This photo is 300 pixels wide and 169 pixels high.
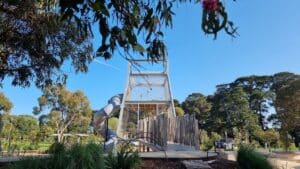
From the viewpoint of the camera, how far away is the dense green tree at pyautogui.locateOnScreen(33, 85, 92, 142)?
1004 inches

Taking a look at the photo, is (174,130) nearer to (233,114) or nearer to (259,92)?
(233,114)

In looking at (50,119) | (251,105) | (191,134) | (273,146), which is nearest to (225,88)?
(251,105)

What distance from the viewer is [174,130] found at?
30.5ft

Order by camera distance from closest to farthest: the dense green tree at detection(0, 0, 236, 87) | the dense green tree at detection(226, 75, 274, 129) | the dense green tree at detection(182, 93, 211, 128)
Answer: the dense green tree at detection(0, 0, 236, 87)
the dense green tree at detection(182, 93, 211, 128)
the dense green tree at detection(226, 75, 274, 129)

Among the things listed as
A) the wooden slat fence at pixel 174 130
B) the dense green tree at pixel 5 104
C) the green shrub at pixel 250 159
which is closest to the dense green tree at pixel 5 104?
the dense green tree at pixel 5 104

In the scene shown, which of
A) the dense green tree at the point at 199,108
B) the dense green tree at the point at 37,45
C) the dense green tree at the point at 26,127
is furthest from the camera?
the dense green tree at the point at 199,108

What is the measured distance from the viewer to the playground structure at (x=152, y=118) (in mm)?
8984

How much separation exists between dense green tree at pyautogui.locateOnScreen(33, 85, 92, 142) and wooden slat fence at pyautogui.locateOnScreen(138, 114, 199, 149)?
58.2 ft

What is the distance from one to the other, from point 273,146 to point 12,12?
25431 millimetres

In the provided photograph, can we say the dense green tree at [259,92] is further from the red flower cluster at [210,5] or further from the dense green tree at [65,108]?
the red flower cluster at [210,5]

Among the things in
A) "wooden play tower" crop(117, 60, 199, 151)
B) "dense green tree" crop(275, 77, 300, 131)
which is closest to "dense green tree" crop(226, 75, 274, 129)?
"dense green tree" crop(275, 77, 300, 131)

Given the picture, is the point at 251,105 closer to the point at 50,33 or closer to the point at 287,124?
the point at 287,124

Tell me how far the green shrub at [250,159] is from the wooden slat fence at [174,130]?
370cm

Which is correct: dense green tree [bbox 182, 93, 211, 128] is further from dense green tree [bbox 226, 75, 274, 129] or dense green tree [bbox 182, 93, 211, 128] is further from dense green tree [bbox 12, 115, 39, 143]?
dense green tree [bbox 12, 115, 39, 143]
